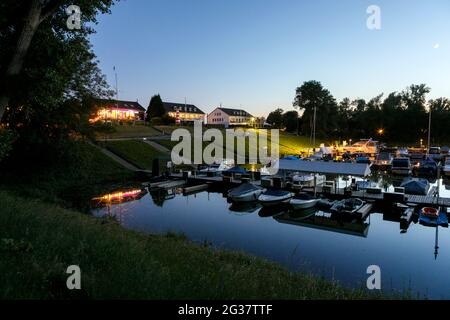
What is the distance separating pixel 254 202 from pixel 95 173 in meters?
19.3

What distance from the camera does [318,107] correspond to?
88.4m

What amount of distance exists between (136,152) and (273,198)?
85.8 ft

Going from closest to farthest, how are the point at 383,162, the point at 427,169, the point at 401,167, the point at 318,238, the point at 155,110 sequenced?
the point at 318,238 → the point at 427,169 → the point at 401,167 → the point at 383,162 → the point at 155,110

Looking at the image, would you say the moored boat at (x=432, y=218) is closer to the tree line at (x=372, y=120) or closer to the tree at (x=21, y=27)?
the tree at (x=21, y=27)

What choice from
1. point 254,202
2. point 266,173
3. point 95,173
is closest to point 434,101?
point 266,173

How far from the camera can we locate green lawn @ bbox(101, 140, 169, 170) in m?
42.0

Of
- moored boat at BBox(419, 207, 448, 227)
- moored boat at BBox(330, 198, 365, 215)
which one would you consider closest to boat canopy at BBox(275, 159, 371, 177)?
moored boat at BBox(330, 198, 365, 215)

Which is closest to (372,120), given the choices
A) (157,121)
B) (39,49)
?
(157,121)

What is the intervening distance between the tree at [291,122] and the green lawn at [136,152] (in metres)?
64.3

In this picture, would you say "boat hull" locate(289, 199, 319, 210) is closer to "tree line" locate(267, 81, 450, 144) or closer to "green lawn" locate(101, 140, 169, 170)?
"green lawn" locate(101, 140, 169, 170)

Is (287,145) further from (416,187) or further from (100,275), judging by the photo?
(100,275)

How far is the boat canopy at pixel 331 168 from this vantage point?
26148 millimetres
